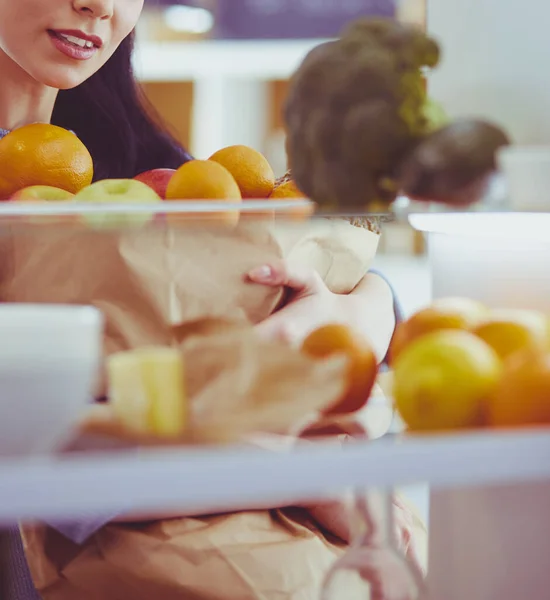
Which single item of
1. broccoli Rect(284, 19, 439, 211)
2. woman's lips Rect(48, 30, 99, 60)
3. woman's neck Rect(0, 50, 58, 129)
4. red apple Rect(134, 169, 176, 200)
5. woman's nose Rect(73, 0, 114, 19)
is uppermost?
woman's nose Rect(73, 0, 114, 19)

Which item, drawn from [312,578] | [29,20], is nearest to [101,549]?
[312,578]

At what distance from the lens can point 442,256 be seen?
2.45 feet

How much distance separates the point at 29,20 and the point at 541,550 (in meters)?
0.87

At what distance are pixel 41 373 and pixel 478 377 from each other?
0.78 ft

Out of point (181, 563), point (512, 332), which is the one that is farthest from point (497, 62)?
point (181, 563)

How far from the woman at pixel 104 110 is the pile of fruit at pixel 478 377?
0.10m

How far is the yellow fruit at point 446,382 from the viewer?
19.7 inches

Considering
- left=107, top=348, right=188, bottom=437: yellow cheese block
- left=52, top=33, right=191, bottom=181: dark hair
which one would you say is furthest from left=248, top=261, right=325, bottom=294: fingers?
left=52, top=33, right=191, bottom=181: dark hair

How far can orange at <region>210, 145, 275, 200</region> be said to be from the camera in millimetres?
796

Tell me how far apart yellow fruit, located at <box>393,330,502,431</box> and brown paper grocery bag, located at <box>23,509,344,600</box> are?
36 cm

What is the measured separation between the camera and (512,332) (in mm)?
549

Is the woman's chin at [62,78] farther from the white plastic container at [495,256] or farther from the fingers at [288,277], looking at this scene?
the white plastic container at [495,256]

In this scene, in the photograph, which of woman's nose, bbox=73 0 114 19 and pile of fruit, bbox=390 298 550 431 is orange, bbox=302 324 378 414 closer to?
pile of fruit, bbox=390 298 550 431

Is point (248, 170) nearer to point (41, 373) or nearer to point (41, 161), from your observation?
point (41, 161)
